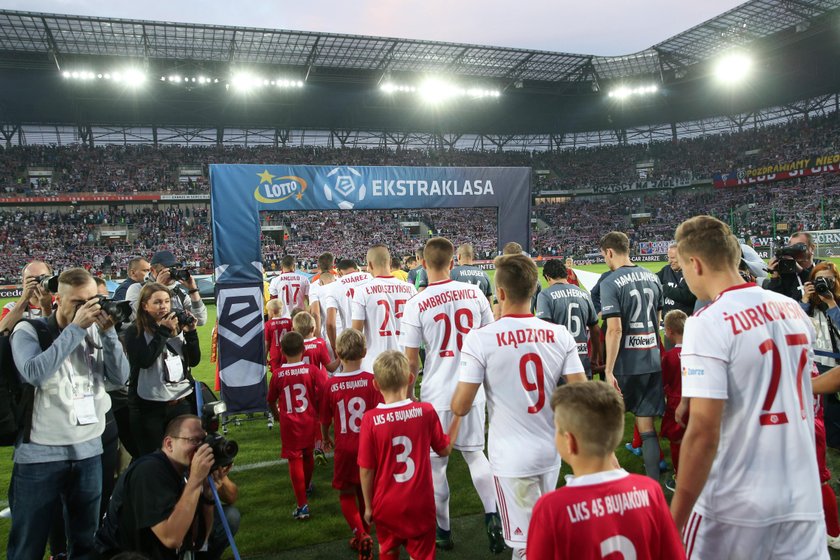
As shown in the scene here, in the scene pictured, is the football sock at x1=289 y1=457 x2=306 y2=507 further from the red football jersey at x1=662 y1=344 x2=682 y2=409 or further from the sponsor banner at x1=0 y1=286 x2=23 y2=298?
the sponsor banner at x1=0 y1=286 x2=23 y2=298

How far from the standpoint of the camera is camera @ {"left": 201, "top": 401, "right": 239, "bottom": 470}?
279 centimetres

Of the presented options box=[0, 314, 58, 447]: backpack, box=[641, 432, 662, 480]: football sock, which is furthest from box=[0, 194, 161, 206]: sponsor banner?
box=[641, 432, 662, 480]: football sock

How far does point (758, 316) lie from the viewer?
224 centimetres

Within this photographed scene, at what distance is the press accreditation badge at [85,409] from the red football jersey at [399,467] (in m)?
1.84

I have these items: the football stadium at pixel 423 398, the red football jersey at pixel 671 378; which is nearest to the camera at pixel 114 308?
the football stadium at pixel 423 398

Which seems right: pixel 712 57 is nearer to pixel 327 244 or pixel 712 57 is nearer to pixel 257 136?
pixel 327 244

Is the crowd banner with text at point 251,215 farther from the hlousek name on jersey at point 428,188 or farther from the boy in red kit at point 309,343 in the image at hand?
the boy in red kit at point 309,343

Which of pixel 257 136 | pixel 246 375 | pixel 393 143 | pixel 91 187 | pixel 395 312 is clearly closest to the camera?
pixel 395 312

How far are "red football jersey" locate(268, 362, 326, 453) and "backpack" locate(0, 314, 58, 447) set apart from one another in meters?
1.88

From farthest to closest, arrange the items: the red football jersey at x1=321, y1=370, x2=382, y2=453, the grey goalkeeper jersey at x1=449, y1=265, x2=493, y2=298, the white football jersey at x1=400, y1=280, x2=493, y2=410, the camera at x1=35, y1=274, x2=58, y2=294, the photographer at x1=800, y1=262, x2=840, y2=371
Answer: the grey goalkeeper jersey at x1=449, y1=265, x2=493, y2=298 < the photographer at x1=800, y1=262, x2=840, y2=371 < the white football jersey at x1=400, y1=280, x2=493, y2=410 < the red football jersey at x1=321, y1=370, x2=382, y2=453 < the camera at x1=35, y1=274, x2=58, y2=294

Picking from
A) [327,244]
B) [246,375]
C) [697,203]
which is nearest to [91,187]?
[327,244]

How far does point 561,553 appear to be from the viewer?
1812mm

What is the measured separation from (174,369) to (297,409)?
3.70 feet

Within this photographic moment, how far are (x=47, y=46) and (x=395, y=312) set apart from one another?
36856mm
